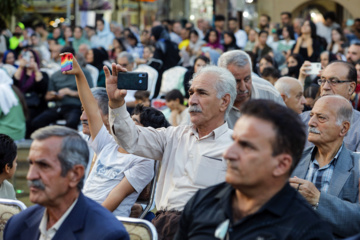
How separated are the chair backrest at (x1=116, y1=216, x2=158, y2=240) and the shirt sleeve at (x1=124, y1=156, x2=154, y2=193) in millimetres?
1396

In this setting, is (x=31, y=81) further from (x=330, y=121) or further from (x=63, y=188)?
(x=63, y=188)

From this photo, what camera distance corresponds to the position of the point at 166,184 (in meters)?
4.41

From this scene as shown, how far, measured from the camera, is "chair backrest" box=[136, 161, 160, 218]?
525 cm

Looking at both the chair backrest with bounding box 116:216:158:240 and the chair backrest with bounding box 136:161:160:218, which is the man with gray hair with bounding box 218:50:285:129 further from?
the chair backrest with bounding box 116:216:158:240

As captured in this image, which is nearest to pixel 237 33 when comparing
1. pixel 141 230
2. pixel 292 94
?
pixel 292 94

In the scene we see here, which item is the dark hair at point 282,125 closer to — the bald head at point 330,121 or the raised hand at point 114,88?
the raised hand at point 114,88

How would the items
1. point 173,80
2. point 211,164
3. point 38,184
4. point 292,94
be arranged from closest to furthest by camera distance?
1. point 38,184
2. point 211,164
3. point 292,94
4. point 173,80

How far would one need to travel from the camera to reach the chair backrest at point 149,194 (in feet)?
17.2

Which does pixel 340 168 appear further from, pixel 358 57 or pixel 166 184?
pixel 358 57

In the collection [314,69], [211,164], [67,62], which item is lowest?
[211,164]

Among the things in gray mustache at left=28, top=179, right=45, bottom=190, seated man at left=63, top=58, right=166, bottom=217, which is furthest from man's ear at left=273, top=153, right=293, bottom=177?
seated man at left=63, top=58, right=166, bottom=217

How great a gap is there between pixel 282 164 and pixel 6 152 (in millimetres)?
2586

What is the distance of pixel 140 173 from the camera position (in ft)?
16.6

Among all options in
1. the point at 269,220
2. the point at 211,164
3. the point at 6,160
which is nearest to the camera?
the point at 269,220
